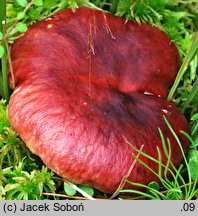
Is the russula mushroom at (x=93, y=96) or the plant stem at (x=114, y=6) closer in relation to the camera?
the russula mushroom at (x=93, y=96)

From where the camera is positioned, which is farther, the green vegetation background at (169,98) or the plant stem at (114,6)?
the plant stem at (114,6)

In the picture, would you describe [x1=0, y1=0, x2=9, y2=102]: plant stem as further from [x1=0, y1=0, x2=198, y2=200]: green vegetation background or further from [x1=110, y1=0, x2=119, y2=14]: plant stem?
[x1=110, y1=0, x2=119, y2=14]: plant stem

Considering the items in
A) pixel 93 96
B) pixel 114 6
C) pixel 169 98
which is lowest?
pixel 169 98

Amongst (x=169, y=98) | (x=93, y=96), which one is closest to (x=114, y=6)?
(x=169, y=98)

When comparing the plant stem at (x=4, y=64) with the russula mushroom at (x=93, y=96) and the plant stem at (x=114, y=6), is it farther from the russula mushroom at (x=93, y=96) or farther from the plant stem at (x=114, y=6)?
the plant stem at (x=114, y=6)

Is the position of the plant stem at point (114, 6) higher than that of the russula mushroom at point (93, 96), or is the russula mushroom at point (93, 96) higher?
the plant stem at point (114, 6)

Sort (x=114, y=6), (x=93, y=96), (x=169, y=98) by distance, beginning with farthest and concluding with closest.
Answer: (x=114, y=6) → (x=169, y=98) → (x=93, y=96)

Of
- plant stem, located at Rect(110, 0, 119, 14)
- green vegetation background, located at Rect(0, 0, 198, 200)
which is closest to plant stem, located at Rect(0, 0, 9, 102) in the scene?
green vegetation background, located at Rect(0, 0, 198, 200)

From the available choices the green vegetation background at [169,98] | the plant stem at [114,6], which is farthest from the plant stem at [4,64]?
the plant stem at [114,6]

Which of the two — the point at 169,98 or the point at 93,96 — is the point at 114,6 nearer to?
the point at 169,98
